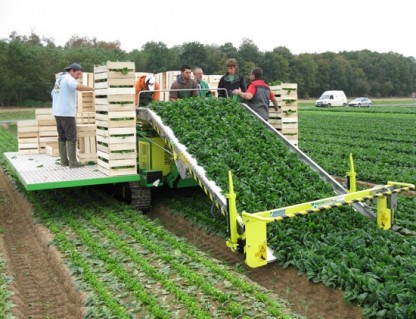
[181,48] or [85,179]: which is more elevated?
[181,48]

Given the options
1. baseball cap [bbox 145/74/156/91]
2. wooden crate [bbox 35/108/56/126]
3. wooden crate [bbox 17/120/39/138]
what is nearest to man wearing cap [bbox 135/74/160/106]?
baseball cap [bbox 145/74/156/91]

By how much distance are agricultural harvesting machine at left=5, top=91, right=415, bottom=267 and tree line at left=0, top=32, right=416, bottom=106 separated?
44.0 metres

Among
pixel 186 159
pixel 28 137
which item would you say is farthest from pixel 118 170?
pixel 28 137

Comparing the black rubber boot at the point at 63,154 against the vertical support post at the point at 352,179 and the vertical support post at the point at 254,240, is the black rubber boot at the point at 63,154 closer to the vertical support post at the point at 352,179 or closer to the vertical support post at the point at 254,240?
the vertical support post at the point at 254,240

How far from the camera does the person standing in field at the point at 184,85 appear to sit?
1018 cm

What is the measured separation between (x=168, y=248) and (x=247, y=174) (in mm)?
1676

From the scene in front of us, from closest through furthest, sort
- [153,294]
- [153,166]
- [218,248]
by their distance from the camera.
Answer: [153,294], [218,248], [153,166]

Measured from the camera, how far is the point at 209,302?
17.1 ft

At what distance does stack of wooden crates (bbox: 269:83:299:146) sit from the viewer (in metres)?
10.4

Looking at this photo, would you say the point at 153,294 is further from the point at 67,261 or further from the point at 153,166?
the point at 153,166

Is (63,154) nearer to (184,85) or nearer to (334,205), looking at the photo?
(184,85)

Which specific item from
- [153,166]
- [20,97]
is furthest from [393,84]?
[153,166]

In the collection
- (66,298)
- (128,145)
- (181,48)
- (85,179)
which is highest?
(181,48)

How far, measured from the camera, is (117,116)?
8.46 m
